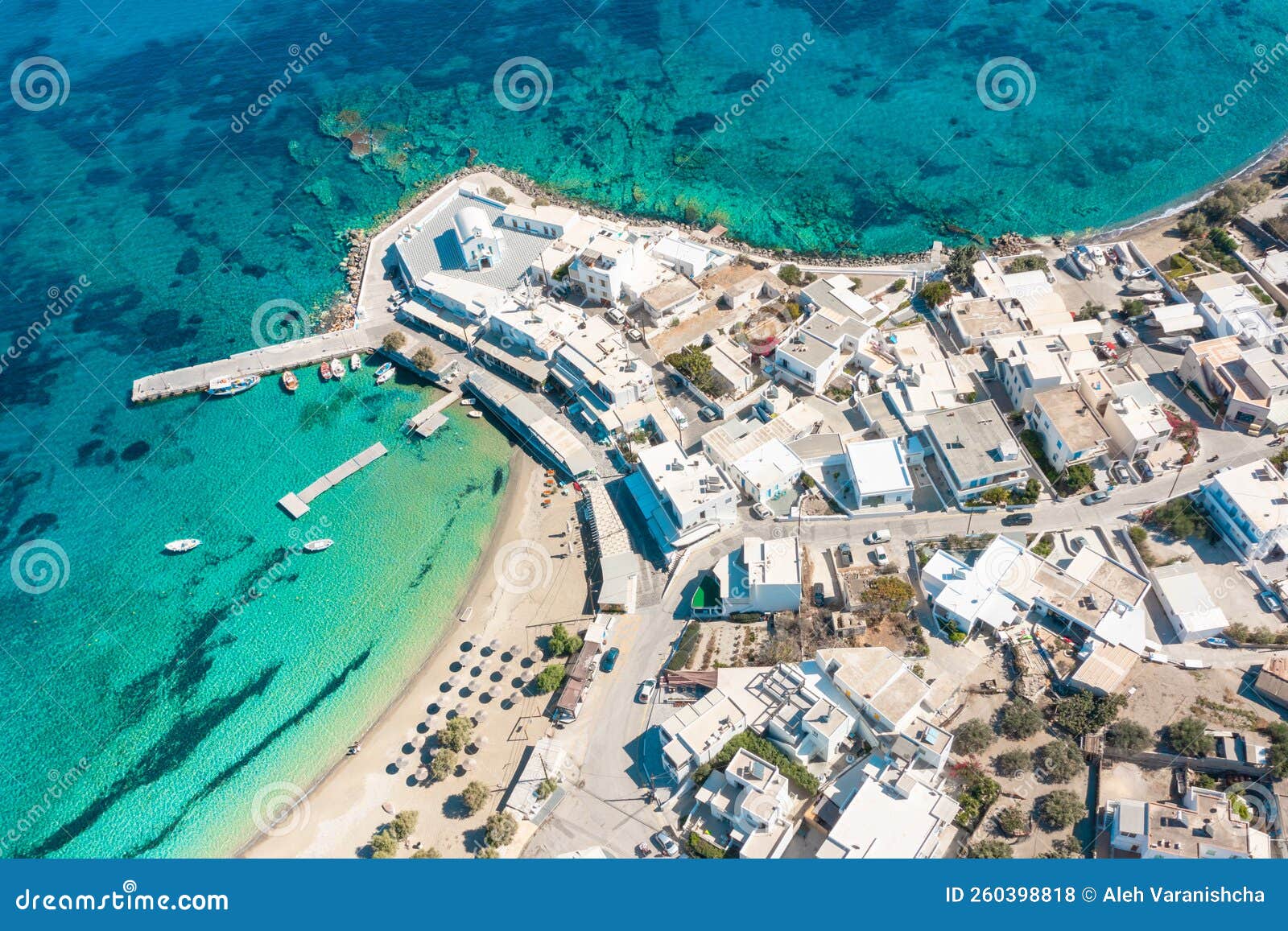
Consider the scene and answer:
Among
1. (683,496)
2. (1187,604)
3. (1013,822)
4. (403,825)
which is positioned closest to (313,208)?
(683,496)

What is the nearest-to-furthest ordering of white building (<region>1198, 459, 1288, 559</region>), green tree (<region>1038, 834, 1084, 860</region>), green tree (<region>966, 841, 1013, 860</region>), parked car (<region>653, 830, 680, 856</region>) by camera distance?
green tree (<region>966, 841, 1013, 860</region>) < green tree (<region>1038, 834, 1084, 860</region>) < parked car (<region>653, 830, 680, 856</region>) < white building (<region>1198, 459, 1288, 559</region>)

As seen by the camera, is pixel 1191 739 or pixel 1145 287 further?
pixel 1145 287

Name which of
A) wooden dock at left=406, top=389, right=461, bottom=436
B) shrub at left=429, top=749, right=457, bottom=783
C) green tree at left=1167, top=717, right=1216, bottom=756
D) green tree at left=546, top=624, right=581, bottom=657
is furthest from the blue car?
green tree at left=1167, top=717, right=1216, bottom=756

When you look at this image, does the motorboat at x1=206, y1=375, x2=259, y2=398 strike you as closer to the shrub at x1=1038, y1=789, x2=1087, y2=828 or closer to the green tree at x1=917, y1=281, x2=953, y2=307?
the green tree at x1=917, y1=281, x2=953, y2=307

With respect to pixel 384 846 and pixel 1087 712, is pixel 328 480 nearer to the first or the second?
pixel 384 846

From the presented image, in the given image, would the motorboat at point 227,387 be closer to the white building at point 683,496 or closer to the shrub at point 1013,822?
the white building at point 683,496

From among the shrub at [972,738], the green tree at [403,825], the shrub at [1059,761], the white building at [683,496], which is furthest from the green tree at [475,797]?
the shrub at [1059,761]
